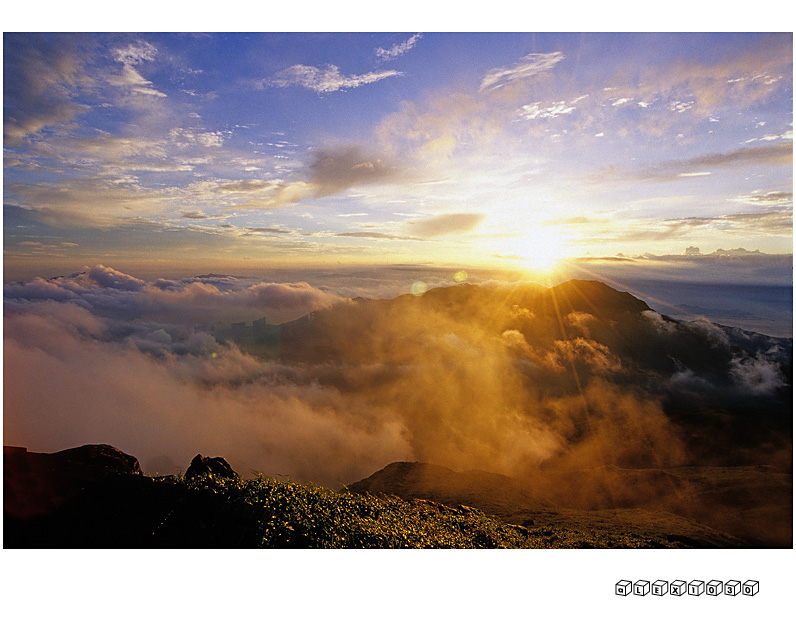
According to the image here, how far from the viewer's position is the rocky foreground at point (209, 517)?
4.97 meters

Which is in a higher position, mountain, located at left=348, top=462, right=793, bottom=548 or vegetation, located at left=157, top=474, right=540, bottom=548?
vegetation, located at left=157, top=474, right=540, bottom=548

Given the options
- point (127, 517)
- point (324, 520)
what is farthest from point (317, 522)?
point (127, 517)

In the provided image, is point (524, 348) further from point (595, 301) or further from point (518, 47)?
point (518, 47)

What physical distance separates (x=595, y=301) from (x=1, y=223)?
100 ft

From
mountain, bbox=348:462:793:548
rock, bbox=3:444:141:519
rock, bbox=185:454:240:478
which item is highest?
rock, bbox=3:444:141:519

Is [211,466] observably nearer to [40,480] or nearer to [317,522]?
[40,480]

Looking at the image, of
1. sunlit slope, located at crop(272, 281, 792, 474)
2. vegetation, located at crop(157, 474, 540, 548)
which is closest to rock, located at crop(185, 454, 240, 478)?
vegetation, located at crop(157, 474, 540, 548)

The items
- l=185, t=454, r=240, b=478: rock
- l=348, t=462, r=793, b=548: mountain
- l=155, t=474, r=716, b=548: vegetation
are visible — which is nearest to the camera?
l=155, t=474, r=716, b=548: vegetation

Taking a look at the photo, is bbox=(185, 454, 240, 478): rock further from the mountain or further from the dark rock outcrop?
the mountain

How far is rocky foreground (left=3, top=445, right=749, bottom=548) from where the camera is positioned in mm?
4969

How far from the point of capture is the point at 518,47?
282 inches

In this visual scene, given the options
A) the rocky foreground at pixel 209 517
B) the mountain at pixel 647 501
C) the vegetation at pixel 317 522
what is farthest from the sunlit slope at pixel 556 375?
the vegetation at pixel 317 522

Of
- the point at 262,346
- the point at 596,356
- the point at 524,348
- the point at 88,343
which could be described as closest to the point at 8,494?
the point at 88,343
